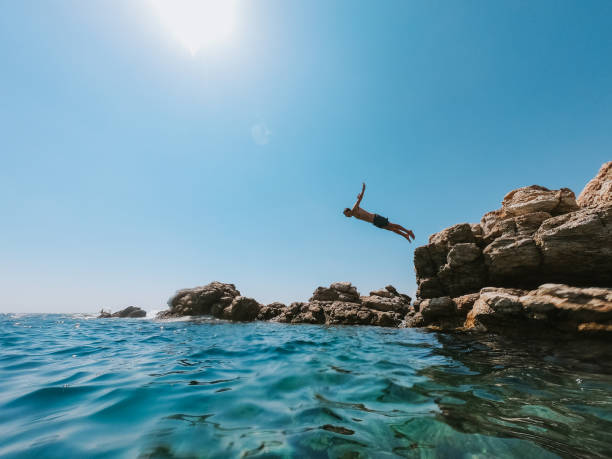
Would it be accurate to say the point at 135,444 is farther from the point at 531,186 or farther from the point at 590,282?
the point at 531,186

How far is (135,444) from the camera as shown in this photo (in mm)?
2326

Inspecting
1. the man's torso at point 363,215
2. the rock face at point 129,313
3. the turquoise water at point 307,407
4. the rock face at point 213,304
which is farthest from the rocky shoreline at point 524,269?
the rock face at point 129,313

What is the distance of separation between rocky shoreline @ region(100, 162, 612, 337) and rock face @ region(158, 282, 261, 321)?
9.42 m

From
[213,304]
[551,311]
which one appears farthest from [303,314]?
[551,311]

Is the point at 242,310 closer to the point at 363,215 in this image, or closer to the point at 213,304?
the point at 213,304

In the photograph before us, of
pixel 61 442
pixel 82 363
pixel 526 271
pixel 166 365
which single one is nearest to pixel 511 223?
pixel 526 271

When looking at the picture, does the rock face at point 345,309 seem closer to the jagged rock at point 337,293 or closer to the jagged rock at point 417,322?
the jagged rock at point 337,293

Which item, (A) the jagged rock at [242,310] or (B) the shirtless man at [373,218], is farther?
(A) the jagged rock at [242,310]

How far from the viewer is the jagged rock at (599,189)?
33.2 ft

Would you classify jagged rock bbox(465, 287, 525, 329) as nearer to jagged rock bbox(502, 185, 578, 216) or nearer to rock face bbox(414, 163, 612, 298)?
rock face bbox(414, 163, 612, 298)

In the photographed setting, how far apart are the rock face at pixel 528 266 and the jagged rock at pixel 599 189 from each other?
49mm

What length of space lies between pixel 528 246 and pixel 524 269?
103 centimetres

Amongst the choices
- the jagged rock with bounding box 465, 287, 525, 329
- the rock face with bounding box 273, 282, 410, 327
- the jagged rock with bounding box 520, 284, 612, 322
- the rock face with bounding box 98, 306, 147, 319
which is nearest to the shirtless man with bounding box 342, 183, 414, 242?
the jagged rock with bounding box 465, 287, 525, 329

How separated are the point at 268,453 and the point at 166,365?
4.37 meters
